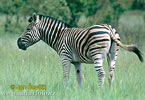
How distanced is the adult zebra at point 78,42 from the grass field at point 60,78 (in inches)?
16.5

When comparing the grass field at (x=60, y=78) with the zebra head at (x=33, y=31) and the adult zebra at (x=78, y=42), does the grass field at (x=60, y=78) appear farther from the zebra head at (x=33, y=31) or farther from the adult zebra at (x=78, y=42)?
the zebra head at (x=33, y=31)

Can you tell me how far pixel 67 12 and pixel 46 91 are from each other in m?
13.5

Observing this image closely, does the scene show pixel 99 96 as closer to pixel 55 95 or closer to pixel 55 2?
pixel 55 95

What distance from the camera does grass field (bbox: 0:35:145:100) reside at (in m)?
6.95

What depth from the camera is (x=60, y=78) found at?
29.1ft

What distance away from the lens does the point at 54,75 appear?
9.01 metres

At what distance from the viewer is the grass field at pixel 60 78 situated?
6.95 meters

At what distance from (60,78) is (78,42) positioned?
1149 mm

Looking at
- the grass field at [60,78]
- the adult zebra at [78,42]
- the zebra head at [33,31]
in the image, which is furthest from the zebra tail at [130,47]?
the zebra head at [33,31]

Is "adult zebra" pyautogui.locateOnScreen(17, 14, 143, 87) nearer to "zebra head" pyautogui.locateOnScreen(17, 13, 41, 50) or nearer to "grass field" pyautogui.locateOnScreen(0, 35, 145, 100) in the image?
"zebra head" pyautogui.locateOnScreen(17, 13, 41, 50)

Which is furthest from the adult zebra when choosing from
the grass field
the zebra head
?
the grass field

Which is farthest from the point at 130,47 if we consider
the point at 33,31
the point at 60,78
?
the point at 33,31

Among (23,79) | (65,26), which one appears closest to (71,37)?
(65,26)

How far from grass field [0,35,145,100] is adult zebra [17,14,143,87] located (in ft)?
1.38
